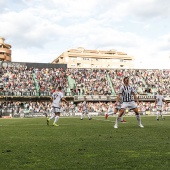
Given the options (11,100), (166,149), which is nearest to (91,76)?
(11,100)

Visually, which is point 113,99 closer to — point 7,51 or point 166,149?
point 166,149

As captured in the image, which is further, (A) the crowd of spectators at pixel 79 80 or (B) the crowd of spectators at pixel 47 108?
(A) the crowd of spectators at pixel 79 80

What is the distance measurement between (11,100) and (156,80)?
29.9 metres

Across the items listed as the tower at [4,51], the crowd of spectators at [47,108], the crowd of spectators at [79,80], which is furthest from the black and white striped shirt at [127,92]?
the tower at [4,51]

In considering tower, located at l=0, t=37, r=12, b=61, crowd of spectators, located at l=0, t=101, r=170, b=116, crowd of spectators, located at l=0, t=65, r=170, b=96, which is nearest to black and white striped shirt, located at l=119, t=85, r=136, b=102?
crowd of spectators, located at l=0, t=101, r=170, b=116

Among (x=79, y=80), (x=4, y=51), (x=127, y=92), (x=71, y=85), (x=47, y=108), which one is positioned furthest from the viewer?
(x=4, y=51)

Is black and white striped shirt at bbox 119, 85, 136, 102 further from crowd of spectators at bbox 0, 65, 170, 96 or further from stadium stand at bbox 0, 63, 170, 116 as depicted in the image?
crowd of spectators at bbox 0, 65, 170, 96

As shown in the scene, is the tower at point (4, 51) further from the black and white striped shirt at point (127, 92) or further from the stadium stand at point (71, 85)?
the black and white striped shirt at point (127, 92)

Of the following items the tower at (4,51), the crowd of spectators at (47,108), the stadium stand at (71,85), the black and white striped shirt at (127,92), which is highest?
the tower at (4,51)

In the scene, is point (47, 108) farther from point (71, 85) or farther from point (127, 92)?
point (127, 92)

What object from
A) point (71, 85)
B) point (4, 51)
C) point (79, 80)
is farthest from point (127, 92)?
point (4, 51)

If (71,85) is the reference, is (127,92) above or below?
below

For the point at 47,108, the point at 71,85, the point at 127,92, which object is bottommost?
the point at 47,108

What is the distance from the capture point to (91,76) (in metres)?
67.2
